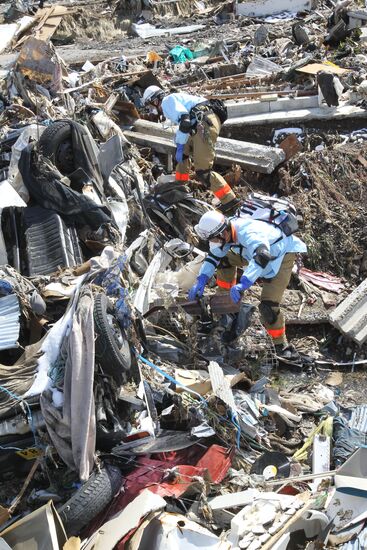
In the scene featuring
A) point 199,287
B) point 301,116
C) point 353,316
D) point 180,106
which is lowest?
point 353,316

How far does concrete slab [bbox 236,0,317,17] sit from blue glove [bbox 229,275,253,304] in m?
12.8

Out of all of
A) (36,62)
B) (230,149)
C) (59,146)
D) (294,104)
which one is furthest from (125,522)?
(294,104)

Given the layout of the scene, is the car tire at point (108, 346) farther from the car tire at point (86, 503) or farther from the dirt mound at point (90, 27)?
the dirt mound at point (90, 27)

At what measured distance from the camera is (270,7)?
17656 mm

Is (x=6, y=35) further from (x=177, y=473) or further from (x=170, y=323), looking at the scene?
(x=177, y=473)

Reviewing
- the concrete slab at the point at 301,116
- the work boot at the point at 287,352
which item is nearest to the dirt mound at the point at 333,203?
the concrete slab at the point at 301,116

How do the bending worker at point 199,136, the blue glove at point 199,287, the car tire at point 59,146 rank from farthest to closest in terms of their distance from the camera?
the bending worker at point 199,136
the car tire at point 59,146
the blue glove at point 199,287

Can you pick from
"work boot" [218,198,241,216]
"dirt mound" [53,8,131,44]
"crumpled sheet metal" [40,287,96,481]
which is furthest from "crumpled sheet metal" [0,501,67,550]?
"dirt mound" [53,8,131,44]

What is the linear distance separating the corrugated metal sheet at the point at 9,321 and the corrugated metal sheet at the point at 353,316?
3435mm

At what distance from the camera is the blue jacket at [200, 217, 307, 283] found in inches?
258

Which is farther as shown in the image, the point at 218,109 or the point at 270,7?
the point at 270,7

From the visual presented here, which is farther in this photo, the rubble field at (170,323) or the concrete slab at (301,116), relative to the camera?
the concrete slab at (301,116)

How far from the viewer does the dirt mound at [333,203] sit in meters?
8.78

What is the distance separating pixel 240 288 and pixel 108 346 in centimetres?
168
